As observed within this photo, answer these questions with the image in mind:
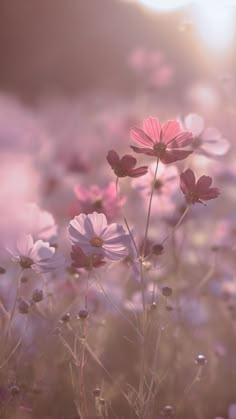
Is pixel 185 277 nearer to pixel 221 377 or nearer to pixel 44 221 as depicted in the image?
pixel 221 377

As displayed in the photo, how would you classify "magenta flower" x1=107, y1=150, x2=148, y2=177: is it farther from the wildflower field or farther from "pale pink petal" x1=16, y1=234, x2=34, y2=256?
"pale pink petal" x1=16, y1=234, x2=34, y2=256

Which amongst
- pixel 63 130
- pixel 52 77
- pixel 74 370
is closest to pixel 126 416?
pixel 74 370

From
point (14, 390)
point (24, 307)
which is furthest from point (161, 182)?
point (14, 390)

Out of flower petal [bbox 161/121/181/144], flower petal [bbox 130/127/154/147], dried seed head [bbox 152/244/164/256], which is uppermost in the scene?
flower petal [bbox 161/121/181/144]

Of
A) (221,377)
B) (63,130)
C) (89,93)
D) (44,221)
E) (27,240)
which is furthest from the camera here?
(89,93)

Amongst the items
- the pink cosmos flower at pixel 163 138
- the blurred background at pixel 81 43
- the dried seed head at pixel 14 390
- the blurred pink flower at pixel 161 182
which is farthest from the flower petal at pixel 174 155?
the blurred background at pixel 81 43

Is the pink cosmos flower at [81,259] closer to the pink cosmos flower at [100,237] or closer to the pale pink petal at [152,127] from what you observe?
the pink cosmos flower at [100,237]

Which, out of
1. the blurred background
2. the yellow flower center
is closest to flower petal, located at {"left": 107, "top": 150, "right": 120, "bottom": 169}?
the yellow flower center
